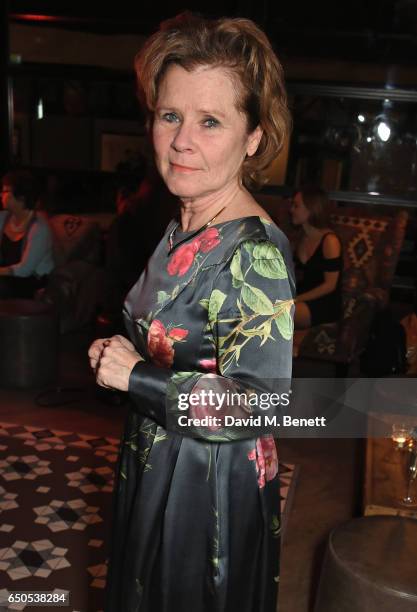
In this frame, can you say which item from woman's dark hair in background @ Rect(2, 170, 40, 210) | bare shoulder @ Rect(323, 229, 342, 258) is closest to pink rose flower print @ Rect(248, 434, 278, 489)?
bare shoulder @ Rect(323, 229, 342, 258)

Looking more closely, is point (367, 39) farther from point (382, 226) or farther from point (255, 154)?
point (255, 154)

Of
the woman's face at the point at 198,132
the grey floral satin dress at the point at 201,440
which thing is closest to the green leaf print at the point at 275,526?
the grey floral satin dress at the point at 201,440

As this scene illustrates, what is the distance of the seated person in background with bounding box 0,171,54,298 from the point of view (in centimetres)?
504

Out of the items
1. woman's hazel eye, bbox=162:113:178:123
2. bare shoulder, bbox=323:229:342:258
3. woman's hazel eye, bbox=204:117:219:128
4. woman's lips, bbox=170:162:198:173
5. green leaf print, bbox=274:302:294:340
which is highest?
woman's hazel eye, bbox=162:113:178:123

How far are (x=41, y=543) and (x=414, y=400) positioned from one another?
1.66 meters

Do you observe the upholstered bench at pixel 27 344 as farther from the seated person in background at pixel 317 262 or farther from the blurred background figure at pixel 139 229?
the seated person in background at pixel 317 262

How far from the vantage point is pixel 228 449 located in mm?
1381

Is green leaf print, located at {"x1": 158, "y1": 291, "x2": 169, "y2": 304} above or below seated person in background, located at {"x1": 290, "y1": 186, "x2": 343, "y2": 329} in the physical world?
above

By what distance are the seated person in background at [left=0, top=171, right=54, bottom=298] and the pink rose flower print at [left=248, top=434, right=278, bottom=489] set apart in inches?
155

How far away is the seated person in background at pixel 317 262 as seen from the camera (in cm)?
428

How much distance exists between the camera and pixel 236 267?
126 cm

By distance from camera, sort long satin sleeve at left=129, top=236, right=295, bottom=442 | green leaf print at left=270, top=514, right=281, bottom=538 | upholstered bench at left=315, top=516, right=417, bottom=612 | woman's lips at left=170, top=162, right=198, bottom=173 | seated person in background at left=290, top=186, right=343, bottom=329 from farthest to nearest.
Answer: seated person in background at left=290, top=186, right=343, bottom=329
upholstered bench at left=315, top=516, right=417, bottom=612
green leaf print at left=270, top=514, right=281, bottom=538
woman's lips at left=170, top=162, right=198, bottom=173
long satin sleeve at left=129, top=236, right=295, bottom=442

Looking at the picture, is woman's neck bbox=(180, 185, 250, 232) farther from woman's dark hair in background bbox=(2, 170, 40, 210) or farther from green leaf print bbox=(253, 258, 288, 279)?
woman's dark hair in background bbox=(2, 170, 40, 210)

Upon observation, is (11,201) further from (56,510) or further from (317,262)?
(56,510)
